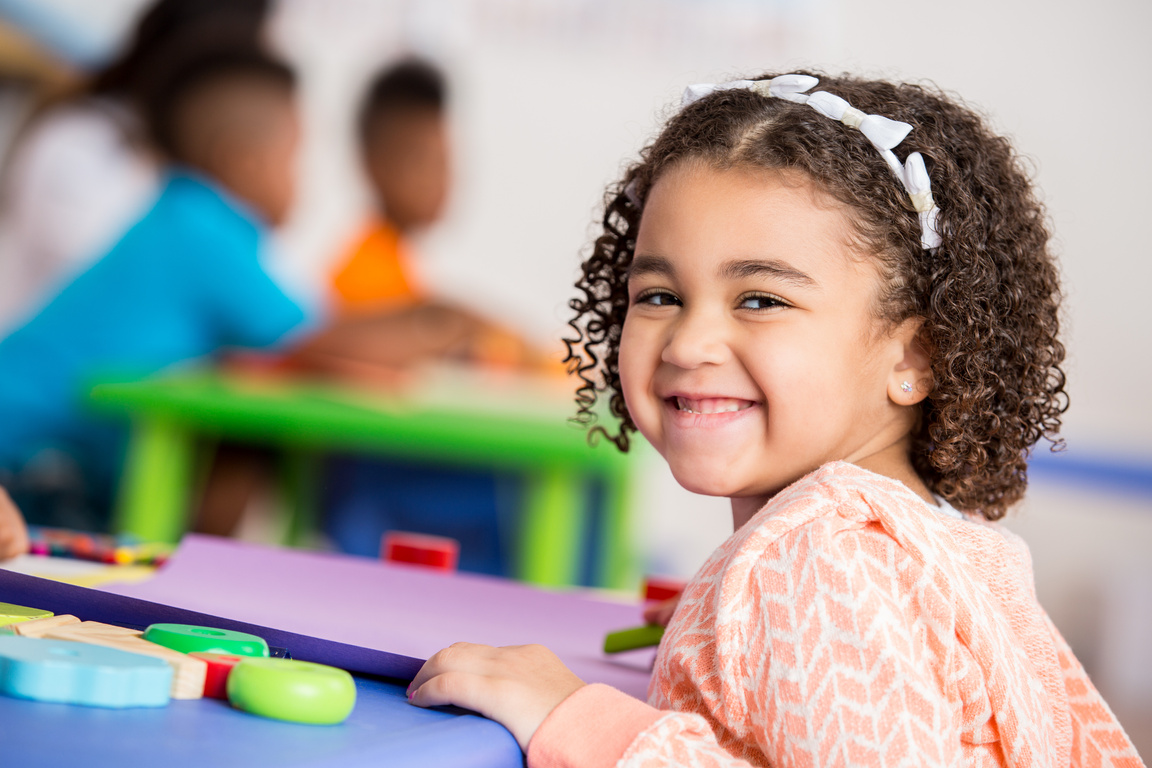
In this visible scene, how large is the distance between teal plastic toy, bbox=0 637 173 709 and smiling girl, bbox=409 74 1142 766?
15 cm

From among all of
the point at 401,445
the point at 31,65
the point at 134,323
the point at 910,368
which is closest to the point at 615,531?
the point at 401,445

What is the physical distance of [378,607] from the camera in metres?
0.91

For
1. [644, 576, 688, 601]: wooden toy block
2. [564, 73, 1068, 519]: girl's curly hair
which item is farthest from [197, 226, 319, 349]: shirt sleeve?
[564, 73, 1068, 519]: girl's curly hair

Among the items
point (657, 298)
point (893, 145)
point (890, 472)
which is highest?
point (893, 145)

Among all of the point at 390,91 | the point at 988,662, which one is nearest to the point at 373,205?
the point at 390,91

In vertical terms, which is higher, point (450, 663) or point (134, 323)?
point (134, 323)

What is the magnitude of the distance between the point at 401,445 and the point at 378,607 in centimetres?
147

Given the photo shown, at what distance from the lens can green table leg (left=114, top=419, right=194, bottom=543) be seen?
7.88 ft

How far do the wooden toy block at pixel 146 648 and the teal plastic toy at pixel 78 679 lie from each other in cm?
2

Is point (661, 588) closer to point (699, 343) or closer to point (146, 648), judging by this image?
point (699, 343)

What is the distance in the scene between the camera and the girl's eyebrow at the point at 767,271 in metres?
0.71

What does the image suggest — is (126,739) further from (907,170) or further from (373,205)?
(373,205)

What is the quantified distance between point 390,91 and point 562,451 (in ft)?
5.15

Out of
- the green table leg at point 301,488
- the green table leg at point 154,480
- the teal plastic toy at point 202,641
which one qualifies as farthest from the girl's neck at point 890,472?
the green table leg at point 301,488
